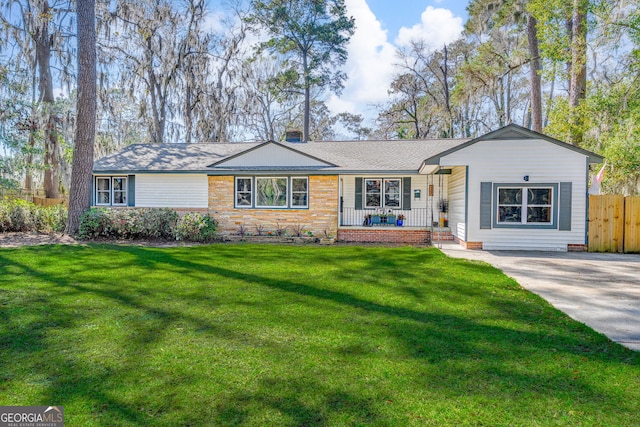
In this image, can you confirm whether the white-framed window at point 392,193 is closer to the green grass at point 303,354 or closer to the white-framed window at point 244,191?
the white-framed window at point 244,191

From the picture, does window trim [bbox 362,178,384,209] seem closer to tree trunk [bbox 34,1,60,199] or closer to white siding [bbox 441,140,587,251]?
white siding [bbox 441,140,587,251]

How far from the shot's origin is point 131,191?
1471 cm

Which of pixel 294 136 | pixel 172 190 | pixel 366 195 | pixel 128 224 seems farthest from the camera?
pixel 294 136

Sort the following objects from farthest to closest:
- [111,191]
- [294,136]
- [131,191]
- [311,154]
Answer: [294,136], [111,191], [311,154], [131,191]

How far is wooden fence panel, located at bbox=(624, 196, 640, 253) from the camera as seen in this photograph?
400 inches

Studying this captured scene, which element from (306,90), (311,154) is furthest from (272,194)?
(306,90)

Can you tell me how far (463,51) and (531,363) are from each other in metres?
24.8

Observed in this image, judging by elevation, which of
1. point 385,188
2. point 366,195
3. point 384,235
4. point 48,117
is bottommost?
point 384,235

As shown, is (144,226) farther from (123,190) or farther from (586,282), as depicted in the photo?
(586,282)

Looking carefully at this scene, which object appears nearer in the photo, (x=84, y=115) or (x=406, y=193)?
(x=84, y=115)

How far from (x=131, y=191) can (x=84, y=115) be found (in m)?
3.30

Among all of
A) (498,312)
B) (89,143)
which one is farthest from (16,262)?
(498,312)

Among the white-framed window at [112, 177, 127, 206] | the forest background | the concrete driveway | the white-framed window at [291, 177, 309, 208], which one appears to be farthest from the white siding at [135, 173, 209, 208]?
the concrete driveway

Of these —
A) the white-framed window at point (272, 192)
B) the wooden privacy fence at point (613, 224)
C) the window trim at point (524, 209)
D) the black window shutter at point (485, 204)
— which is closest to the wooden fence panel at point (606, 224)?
the wooden privacy fence at point (613, 224)
